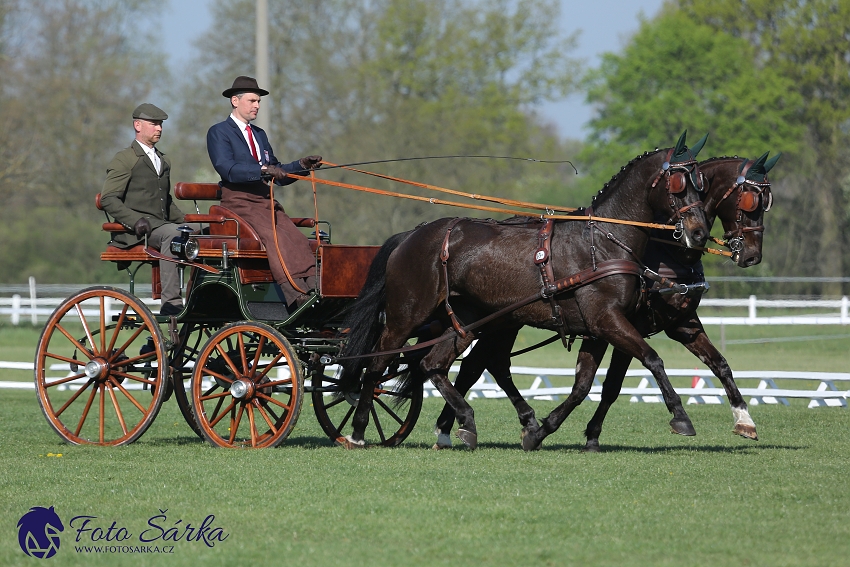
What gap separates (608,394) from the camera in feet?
27.9

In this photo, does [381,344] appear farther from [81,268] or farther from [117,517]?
[81,268]

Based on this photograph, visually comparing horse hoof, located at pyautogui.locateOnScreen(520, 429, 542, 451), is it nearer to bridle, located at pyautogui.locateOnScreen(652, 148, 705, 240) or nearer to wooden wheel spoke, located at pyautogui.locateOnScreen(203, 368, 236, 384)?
bridle, located at pyautogui.locateOnScreen(652, 148, 705, 240)

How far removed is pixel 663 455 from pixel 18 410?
7.69 metres

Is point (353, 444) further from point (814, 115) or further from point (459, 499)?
point (814, 115)

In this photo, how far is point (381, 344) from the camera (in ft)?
28.2

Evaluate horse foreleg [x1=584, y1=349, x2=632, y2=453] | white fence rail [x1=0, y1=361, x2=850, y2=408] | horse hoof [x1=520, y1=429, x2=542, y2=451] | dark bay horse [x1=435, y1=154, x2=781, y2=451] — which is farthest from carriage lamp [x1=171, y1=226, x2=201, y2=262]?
white fence rail [x1=0, y1=361, x2=850, y2=408]

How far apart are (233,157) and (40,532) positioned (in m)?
3.92

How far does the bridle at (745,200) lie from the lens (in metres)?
7.65

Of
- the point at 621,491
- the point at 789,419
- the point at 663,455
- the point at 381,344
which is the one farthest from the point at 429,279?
the point at 789,419

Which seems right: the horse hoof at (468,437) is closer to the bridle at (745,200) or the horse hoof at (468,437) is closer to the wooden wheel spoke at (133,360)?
the bridle at (745,200)

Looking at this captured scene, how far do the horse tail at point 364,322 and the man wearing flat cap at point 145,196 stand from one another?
1.43 meters

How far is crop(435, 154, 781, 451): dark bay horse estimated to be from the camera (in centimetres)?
769

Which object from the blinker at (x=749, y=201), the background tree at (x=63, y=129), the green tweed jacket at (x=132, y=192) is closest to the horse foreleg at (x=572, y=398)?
the blinker at (x=749, y=201)

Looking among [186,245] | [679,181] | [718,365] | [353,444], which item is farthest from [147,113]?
[718,365]
